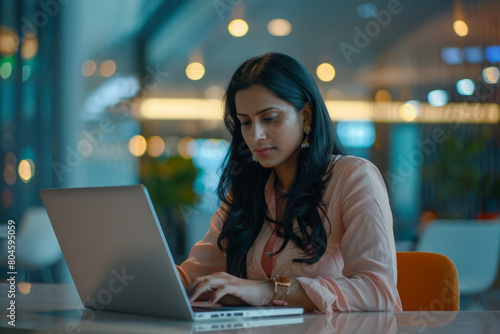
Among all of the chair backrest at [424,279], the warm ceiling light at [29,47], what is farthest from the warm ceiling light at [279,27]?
the chair backrest at [424,279]

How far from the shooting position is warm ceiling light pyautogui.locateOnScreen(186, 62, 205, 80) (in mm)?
4566

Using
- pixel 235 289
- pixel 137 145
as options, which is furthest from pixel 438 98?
pixel 235 289

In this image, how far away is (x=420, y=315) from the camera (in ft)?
3.98

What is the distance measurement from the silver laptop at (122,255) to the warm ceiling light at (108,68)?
11.2 ft

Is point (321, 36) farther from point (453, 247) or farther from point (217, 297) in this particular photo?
point (217, 297)

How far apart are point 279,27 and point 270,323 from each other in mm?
3771

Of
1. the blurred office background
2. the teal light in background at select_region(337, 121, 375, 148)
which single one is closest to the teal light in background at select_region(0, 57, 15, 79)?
the blurred office background

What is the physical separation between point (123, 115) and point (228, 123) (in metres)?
2.71

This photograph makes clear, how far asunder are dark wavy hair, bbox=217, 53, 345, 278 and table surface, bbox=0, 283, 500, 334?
0.42 meters

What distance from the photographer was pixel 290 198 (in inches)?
66.8

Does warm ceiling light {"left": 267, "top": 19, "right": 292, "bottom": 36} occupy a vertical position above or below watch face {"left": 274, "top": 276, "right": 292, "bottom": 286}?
above

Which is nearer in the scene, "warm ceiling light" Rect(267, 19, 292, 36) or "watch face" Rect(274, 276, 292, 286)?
"watch face" Rect(274, 276, 292, 286)

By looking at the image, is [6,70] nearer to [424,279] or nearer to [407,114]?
[407,114]

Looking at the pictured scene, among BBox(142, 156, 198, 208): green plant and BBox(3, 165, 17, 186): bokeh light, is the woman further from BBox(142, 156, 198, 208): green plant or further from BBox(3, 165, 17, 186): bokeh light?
BBox(3, 165, 17, 186): bokeh light
